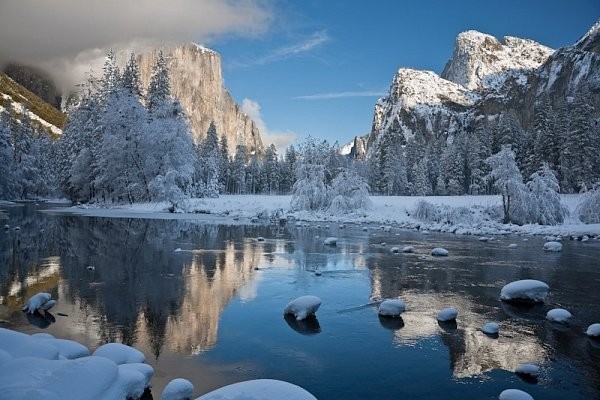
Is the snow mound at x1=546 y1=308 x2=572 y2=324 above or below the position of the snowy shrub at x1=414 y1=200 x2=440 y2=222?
below

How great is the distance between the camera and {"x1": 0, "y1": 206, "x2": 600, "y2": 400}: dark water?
7004 millimetres

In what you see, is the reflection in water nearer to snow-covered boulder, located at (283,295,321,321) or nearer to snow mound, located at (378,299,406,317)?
snow-covered boulder, located at (283,295,321,321)

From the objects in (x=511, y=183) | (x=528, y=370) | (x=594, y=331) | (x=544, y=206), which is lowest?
(x=528, y=370)

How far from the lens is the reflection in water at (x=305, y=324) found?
934cm

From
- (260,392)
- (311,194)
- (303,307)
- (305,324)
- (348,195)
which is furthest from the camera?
(311,194)

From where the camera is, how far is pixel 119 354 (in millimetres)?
6738

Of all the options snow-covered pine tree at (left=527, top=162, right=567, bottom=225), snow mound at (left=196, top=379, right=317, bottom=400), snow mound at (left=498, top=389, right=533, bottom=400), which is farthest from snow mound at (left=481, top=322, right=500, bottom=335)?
snow-covered pine tree at (left=527, top=162, right=567, bottom=225)

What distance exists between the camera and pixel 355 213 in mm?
46062

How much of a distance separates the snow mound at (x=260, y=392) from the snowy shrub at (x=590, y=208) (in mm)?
39608

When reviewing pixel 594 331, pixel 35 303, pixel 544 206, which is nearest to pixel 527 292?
pixel 594 331

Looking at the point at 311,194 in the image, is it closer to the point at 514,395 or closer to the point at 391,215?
the point at 391,215

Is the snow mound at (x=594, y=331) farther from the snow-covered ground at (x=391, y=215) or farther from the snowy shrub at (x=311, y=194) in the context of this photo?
the snowy shrub at (x=311, y=194)

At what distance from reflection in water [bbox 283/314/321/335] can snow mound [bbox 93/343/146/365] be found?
11.7ft

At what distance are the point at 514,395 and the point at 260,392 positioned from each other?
372 cm
